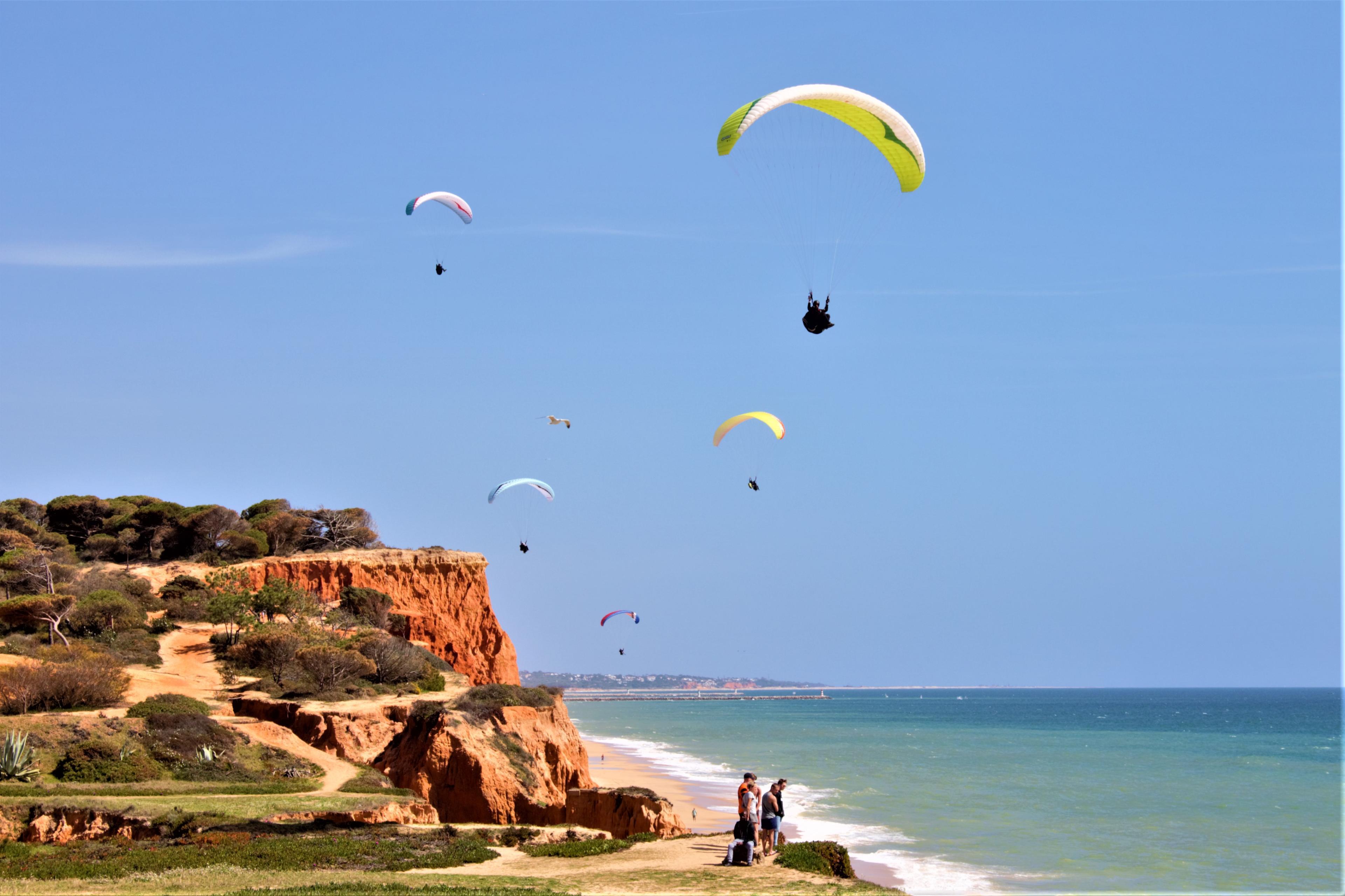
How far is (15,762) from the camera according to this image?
19.8 meters

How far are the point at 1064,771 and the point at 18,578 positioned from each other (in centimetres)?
5186

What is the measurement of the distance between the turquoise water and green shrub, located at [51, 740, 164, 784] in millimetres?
17299

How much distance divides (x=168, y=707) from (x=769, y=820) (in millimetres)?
16450

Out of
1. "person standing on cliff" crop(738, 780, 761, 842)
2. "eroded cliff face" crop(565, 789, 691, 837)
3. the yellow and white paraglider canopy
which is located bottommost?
"eroded cliff face" crop(565, 789, 691, 837)

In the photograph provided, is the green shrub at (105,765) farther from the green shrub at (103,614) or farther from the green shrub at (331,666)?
the green shrub at (103,614)

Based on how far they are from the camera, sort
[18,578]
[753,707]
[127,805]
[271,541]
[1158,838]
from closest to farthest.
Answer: [127,805]
[1158,838]
[18,578]
[271,541]
[753,707]

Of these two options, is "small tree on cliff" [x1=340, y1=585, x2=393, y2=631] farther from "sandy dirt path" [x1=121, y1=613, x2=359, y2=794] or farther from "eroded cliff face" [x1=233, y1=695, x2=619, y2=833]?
"eroded cliff face" [x1=233, y1=695, x2=619, y2=833]

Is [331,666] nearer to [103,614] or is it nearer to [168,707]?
[168,707]

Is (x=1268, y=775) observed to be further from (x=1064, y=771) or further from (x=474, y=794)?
(x=474, y=794)

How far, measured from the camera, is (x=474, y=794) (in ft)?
80.3

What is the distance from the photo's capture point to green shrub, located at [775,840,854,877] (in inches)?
594

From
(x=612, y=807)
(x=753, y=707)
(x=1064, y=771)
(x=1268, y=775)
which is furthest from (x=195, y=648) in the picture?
(x=753, y=707)

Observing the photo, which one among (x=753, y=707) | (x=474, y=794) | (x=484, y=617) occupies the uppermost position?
(x=484, y=617)

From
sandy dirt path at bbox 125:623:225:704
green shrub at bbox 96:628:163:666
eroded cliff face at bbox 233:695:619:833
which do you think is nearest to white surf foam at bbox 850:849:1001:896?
eroded cliff face at bbox 233:695:619:833
